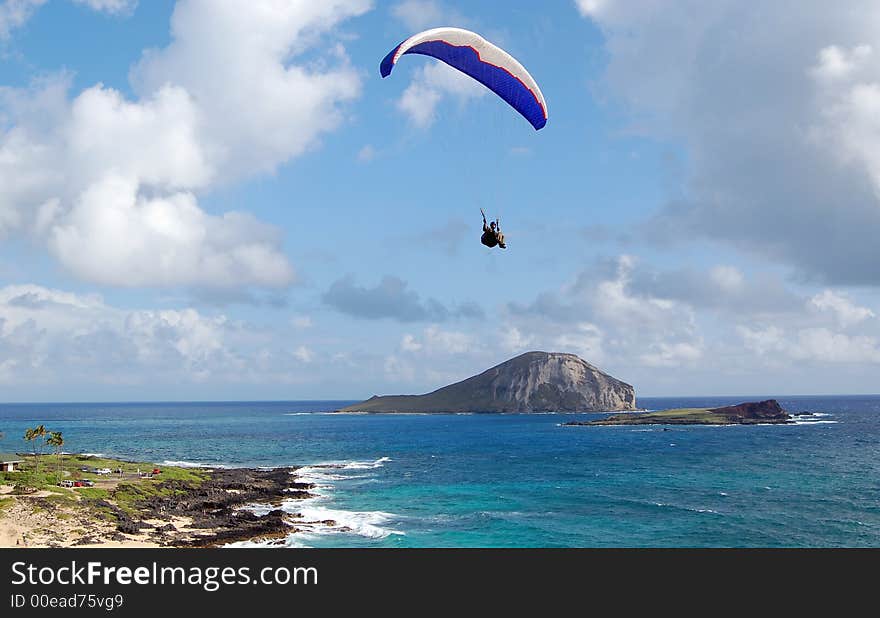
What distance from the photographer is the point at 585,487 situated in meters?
70.2

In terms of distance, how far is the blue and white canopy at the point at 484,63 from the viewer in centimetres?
2761

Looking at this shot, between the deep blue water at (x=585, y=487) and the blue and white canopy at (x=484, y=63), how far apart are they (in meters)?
30.0

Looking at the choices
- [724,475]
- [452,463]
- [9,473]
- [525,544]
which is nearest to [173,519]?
[9,473]

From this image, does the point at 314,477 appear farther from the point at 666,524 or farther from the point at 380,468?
the point at 666,524

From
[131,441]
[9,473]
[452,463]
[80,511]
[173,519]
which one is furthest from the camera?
[131,441]

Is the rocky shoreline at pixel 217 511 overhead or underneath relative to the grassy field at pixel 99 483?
underneath

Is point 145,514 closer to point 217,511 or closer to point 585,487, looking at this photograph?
point 217,511

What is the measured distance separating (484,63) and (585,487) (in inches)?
2070

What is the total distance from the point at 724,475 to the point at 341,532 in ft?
166

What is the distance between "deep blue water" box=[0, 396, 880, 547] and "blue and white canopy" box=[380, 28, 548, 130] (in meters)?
30.0

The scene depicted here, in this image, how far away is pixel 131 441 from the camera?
5797 inches

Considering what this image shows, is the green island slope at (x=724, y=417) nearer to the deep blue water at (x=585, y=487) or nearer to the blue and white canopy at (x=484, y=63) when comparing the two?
the deep blue water at (x=585, y=487)

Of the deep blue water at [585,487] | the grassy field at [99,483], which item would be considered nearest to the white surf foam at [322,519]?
the deep blue water at [585,487]
